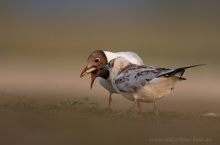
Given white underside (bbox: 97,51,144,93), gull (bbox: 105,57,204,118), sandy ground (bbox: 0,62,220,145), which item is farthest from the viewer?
white underside (bbox: 97,51,144,93)

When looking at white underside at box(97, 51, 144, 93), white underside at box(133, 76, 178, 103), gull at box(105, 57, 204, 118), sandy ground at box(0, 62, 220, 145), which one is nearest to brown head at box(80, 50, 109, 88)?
white underside at box(97, 51, 144, 93)

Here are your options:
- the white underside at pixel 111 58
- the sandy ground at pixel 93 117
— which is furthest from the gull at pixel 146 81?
the white underside at pixel 111 58

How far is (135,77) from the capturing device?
1063 cm

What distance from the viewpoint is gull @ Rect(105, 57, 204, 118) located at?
10375mm

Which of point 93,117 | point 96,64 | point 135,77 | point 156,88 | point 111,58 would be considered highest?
point 111,58

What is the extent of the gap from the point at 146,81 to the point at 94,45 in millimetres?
11699

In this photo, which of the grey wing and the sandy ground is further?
the grey wing

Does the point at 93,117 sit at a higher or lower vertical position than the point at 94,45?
lower

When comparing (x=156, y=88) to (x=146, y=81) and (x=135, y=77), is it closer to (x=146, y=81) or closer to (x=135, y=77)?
(x=146, y=81)

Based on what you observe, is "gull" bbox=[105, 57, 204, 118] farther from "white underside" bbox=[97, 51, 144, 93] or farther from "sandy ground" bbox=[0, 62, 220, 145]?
"white underside" bbox=[97, 51, 144, 93]

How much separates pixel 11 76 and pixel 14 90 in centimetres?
248

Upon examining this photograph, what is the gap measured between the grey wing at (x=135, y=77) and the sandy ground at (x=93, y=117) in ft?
1.15

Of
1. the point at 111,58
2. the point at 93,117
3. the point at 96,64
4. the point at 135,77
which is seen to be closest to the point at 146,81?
the point at 135,77

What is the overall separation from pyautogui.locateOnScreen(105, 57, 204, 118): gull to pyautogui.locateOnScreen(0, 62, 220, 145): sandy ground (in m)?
0.28
